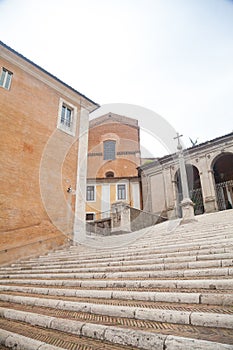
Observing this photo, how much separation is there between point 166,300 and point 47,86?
11699 mm

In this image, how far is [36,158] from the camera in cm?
984

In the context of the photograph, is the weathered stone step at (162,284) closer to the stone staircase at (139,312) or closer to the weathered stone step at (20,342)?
the stone staircase at (139,312)

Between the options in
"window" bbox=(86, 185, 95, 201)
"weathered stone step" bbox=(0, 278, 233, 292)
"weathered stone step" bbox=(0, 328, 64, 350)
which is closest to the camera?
"weathered stone step" bbox=(0, 328, 64, 350)

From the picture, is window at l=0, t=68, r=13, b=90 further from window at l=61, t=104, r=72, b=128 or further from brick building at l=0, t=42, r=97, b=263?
window at l=61, t=104, r=72, b=128

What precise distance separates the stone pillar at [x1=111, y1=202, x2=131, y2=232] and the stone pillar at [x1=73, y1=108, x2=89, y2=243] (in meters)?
1.50

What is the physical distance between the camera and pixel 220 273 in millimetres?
2938

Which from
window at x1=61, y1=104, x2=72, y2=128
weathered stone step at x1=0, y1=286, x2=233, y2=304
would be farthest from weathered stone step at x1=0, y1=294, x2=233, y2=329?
window at x1=61, y1=104, x2=72, y2=128

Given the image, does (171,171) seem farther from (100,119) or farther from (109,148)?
(100,119)

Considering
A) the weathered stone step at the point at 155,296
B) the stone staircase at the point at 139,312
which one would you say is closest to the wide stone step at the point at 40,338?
the stone staircase at the point at 139,312

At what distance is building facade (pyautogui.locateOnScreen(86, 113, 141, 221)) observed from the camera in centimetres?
2225

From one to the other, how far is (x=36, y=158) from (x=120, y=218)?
485 cm

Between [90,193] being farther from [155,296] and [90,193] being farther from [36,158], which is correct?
[155,296]

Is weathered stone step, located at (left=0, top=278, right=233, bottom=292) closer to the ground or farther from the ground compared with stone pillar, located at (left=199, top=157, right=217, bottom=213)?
closer to the ground

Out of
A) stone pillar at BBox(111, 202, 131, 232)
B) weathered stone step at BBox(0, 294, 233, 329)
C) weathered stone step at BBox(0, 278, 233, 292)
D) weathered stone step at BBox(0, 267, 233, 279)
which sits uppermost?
stone pillar at BBox(111, 202, 131, 232)
